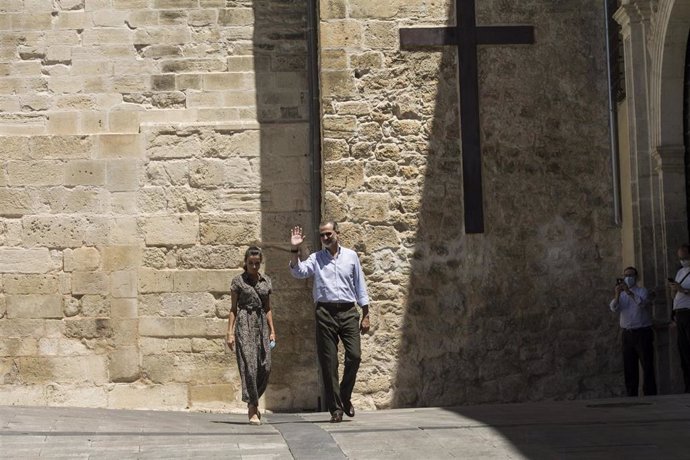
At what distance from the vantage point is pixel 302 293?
460 inches

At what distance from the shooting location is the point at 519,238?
1137 centimetres

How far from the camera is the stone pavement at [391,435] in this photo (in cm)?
702

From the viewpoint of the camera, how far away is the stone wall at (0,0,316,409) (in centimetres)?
1148

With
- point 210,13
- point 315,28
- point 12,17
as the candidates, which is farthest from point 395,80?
point 12,17

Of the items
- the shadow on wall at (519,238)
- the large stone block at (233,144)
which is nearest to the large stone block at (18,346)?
the large stone block at (233,144)

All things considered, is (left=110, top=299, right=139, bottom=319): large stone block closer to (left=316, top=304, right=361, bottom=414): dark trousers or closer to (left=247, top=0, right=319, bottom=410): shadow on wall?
(left=247, top=0, right=319, bottom=410): shadow on wall

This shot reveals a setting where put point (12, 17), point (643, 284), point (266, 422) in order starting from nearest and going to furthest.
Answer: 1. point (266, 422)
2. point (643, 284)
3. point (12, 17)

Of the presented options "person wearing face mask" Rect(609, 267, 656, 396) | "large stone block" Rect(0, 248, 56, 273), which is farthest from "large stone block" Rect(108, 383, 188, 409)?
"person wearing face mask" Rect(609, 267, 656, 396)

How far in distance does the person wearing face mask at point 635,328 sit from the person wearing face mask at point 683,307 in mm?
462

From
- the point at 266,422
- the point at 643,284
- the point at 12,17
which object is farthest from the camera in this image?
the point at 12,17

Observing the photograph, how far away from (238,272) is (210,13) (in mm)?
2304

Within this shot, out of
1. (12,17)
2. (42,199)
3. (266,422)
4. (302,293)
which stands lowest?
(266,422)

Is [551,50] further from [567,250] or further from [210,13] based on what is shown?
[210,13]

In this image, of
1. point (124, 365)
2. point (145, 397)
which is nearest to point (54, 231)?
point (124, 365)
